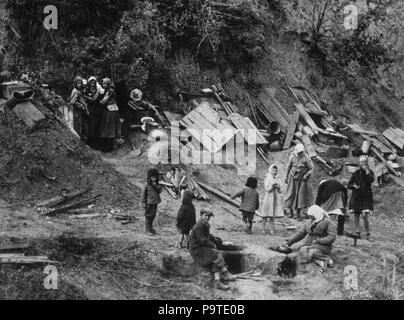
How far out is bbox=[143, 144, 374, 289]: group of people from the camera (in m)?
13.3

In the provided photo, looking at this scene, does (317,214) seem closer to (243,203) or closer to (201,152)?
(243,203)

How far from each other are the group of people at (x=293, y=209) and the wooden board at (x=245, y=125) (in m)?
2.07

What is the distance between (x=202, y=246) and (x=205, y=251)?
10 cm

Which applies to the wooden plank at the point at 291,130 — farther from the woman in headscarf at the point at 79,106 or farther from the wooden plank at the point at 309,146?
the woman in headscarf at the point at 79,106

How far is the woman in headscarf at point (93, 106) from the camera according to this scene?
17.9 metres

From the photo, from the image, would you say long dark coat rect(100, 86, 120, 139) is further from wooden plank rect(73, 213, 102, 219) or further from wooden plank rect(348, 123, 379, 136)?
wooden plank rect(348, 123, 379, 136)

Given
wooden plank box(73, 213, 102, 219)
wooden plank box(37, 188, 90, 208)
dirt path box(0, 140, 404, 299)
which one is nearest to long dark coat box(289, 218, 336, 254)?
dirt path box(0, 140, 404, 299)

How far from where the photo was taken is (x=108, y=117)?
18047 millimetres

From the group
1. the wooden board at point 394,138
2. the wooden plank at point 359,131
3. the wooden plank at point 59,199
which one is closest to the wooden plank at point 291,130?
the wooden plank at point 359,131

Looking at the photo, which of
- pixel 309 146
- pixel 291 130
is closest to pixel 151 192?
pixel 309 146

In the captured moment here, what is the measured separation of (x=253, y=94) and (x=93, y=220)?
25.2 ft

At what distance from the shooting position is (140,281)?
42.6 feet

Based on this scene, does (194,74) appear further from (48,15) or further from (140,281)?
(140,281)

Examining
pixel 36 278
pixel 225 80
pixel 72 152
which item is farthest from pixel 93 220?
pixel 225 80
